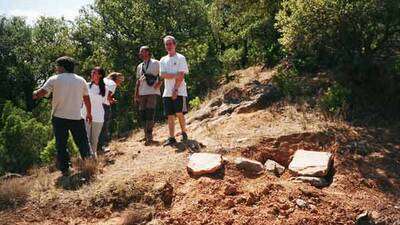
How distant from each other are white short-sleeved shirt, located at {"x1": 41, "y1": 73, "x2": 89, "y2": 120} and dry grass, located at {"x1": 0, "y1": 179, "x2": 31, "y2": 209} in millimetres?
1229

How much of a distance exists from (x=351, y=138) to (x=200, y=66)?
8095 millimetres

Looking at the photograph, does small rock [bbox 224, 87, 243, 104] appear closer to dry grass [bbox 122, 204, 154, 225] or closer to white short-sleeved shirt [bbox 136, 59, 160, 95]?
white short-sleeved shirt [bbox 136, 59, 160, 95]

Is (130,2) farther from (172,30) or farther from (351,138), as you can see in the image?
(351,138)

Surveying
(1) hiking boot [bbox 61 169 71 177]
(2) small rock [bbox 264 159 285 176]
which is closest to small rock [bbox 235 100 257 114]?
(2) small rock [bbox 264 159 285 176]

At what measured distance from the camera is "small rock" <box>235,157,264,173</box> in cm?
764

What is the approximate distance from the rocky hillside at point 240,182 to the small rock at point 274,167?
17 millimetres

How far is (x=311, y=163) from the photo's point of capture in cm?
768

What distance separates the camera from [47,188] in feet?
25.1

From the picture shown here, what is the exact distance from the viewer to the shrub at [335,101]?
31.1 feet

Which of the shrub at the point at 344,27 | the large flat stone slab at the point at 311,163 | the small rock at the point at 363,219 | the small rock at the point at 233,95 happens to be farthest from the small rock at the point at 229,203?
the shrub at the point at 344,27

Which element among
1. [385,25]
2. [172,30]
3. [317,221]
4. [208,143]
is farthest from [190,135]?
[172,30]

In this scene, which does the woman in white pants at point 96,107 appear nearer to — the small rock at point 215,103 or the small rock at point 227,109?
the small rock at point 227,109

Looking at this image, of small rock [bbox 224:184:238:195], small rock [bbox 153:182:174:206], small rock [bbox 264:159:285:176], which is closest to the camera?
small rock [bbox 224:184:238:195]

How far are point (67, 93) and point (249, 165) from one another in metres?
3.00
